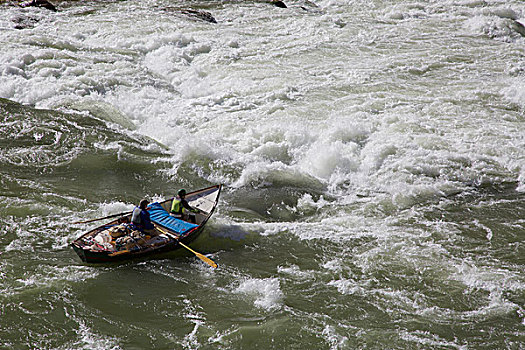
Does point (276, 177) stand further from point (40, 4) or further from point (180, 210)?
point (40, 4)

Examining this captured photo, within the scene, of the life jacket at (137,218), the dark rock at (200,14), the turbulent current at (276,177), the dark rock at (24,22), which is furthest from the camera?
the dark rock at (200,14)

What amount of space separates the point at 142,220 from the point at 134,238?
0.36m

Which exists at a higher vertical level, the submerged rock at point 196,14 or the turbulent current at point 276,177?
the submerged rock at point 196,14

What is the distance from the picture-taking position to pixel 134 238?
26.4 ft

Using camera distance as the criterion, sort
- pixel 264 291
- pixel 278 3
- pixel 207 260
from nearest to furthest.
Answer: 1. pixel 264 291
2. pixel 207 260
3. pixel 278 3

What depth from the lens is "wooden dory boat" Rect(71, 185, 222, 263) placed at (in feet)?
25.1

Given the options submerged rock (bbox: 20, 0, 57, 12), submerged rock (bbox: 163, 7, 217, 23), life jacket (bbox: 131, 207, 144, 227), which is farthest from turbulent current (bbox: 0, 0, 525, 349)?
submerged rock (bbox: 20, 0, 57, 12)

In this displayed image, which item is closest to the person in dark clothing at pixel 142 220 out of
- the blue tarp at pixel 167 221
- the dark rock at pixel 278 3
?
the blue tarp at pixel 167 221

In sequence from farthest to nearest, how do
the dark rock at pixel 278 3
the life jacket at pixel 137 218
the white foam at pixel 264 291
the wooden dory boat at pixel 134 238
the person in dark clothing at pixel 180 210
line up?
the dark rock at pixel 278 3
the person in dark clothing at pixel 180 210
the life jacket at pixel 137 218
the wooden dory boat at pixel 134 238
the white foam at pixel 264 291

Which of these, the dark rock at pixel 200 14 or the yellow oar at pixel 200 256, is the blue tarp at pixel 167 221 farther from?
the dark rock at pixel 200 14

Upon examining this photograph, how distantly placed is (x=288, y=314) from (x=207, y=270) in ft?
5.52

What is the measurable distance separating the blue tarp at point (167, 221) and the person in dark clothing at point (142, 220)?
27cm

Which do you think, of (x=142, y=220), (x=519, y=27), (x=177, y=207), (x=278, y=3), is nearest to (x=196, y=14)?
(x=278, y=3)

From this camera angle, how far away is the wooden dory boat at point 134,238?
7.65 metres
